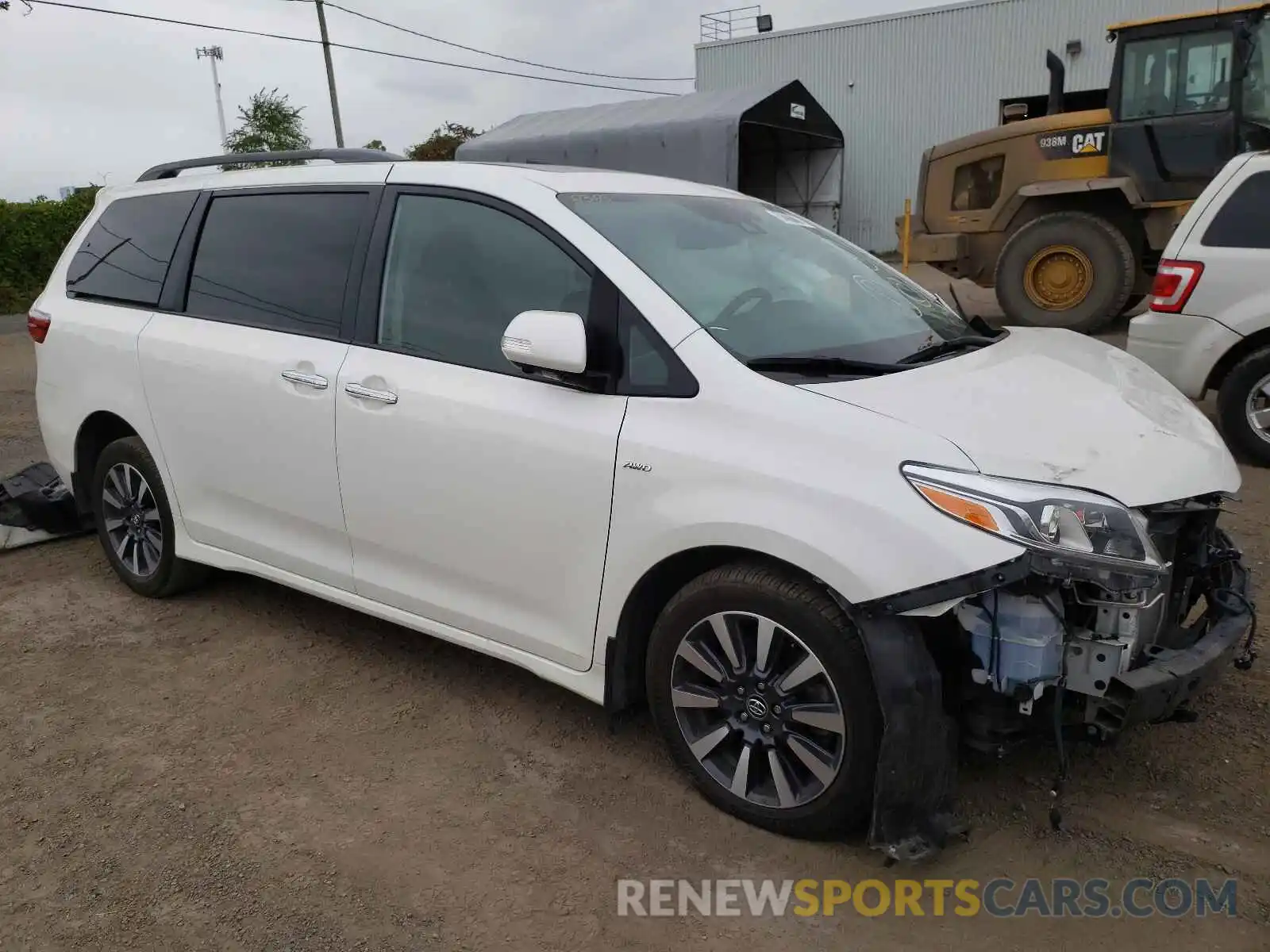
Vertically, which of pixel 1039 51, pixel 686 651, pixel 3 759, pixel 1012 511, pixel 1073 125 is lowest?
pixel 3 759

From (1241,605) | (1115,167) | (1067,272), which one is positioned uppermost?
(1115,167)

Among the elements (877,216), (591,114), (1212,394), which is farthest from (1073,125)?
(877,216)

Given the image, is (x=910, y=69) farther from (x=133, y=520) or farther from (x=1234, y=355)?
(x=133, y=520)

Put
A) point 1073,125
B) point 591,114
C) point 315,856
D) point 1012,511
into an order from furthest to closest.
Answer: point 591,114 → point 1073,125 → point 315,856 → point 1012,511

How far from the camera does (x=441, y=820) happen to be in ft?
9.77

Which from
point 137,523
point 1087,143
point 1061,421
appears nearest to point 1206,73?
point 1087,143

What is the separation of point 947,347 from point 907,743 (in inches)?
54.1

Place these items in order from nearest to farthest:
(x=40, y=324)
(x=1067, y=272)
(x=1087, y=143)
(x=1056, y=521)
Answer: (x=1056, y=521) < (x=40, y=324) < (x=1087, y=143) < (x=1067, y=272)

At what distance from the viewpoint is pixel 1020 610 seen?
8.13 ft

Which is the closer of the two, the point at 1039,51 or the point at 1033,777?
the point at 1033,777

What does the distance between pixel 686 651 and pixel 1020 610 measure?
0.90 meters

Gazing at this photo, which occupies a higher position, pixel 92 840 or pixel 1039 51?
pixel 1039 51

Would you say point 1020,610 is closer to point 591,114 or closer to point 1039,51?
point 591,114

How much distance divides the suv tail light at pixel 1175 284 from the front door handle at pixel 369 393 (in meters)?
5.13
